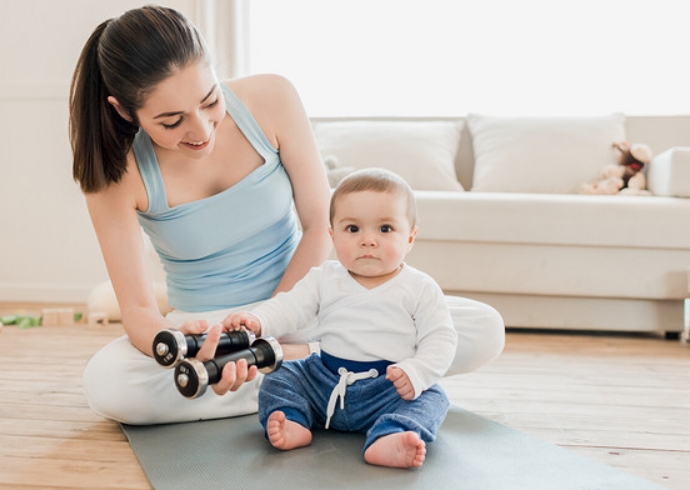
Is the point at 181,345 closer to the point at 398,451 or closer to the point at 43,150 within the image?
the point at 398,451

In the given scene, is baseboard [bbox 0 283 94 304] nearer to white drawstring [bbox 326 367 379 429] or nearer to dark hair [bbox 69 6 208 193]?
dark hair [bbox 69 6 208 193]

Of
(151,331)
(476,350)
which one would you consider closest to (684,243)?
(476,350)

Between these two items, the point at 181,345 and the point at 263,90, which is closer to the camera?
the point at 181,345

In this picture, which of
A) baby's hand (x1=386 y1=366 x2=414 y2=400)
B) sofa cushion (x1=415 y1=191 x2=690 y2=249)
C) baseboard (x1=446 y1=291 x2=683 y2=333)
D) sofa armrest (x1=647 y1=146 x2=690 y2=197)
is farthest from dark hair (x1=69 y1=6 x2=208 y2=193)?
sofa armrest (x1=647 y1=146 x2=690 y2=197)

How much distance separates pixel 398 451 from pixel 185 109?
0.64 metres

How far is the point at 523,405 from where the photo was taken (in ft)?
5.56

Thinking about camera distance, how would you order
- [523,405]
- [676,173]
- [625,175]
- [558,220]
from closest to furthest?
[523,405] < [558,220] < [676,173] < [625,175]

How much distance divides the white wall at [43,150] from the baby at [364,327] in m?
2.35

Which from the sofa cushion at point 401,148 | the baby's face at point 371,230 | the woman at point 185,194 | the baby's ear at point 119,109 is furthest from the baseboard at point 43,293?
the baby's face at point 371,230

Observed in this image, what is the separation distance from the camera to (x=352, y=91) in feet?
12.8

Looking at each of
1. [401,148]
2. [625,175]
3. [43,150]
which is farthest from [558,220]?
[43,150]

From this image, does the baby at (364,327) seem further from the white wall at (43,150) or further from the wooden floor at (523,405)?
the white wall at (43,150)

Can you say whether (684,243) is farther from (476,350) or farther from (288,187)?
(288,187)

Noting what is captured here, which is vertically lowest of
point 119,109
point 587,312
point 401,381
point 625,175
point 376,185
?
point 587,312
